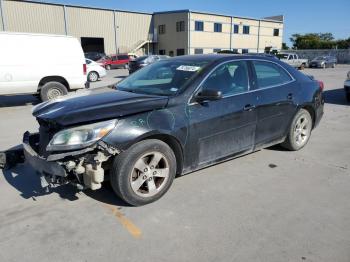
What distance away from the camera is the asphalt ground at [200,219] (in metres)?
2.85

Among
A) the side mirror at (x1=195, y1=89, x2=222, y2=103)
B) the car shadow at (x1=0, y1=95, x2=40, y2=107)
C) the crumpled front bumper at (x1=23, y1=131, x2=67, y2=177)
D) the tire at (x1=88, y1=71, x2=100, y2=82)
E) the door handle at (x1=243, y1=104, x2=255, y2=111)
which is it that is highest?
the side mirror at (x1=195, y1=89, x2=222, y2=103)

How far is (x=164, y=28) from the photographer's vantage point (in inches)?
2093

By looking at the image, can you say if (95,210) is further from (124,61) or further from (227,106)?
(124,61)

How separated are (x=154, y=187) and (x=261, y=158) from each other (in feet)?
7.23

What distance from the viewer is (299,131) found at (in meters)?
5.49

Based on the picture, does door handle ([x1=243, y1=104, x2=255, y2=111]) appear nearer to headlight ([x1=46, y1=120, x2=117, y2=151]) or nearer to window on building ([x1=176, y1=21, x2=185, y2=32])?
headlight ([x1=46, y1=120, x2=117, y2=151])

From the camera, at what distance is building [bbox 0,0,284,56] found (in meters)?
42.1

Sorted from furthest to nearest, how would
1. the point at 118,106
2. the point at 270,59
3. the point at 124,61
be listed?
the point at 124,61 < the point at 270,59 < the point at 118,106

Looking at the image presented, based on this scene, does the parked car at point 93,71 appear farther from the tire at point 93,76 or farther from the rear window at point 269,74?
the rear window at point 269,74

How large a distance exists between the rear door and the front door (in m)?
0.18

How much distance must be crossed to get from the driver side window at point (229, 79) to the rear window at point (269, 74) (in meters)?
0.28

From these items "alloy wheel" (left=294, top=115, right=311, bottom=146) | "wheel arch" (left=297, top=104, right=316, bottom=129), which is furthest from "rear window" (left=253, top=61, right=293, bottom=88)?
"alloy wheel" (left=294, top=115, right=311, bottom=146)

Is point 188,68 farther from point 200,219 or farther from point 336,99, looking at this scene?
point 336,99

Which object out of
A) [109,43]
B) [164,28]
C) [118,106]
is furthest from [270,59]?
[164,28]
